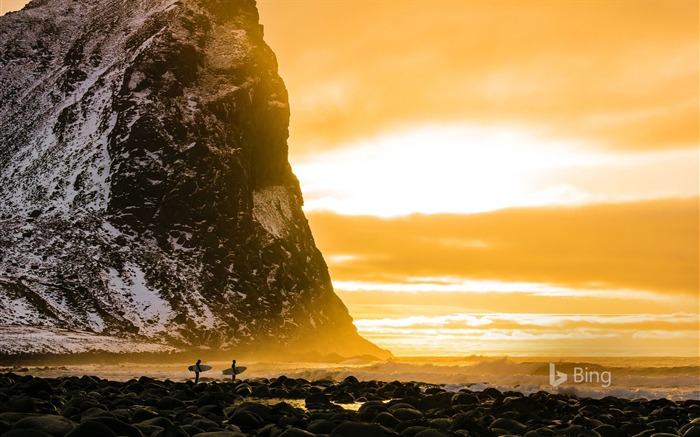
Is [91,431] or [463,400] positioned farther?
[463,400]

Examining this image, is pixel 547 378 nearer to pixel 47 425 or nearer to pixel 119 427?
pixel 119 427

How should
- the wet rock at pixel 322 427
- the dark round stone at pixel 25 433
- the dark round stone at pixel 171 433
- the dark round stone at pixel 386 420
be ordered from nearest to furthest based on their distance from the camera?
the dark round stone at pixel 25 433 < the dark round stone at pixel 171 433 < the wet rock at pixel 322 427 < the dark round stone at pixel 386 420

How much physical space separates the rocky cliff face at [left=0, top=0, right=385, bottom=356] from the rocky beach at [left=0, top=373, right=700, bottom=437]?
7957 cm

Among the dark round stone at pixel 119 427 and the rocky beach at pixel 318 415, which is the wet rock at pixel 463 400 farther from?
the dark round stone at pixel 119 427

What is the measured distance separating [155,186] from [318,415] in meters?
117

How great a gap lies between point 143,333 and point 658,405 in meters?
90.8

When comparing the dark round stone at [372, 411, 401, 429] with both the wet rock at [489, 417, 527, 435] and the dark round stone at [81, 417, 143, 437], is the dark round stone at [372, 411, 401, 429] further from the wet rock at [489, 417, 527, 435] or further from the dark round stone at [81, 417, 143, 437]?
the dark round stone at [81, 417, 143, 437]

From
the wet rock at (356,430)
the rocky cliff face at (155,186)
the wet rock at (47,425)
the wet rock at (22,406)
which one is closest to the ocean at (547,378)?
the wet rock at (356,430)

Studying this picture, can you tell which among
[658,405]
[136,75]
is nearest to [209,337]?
[136,75]

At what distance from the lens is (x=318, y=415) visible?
2177 centimetres

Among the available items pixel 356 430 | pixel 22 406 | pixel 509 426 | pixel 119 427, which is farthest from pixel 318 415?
pixel 22 406

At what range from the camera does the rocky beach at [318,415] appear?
55.8ft

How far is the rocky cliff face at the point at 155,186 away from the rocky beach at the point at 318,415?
261 ft

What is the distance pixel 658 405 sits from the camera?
101ft
